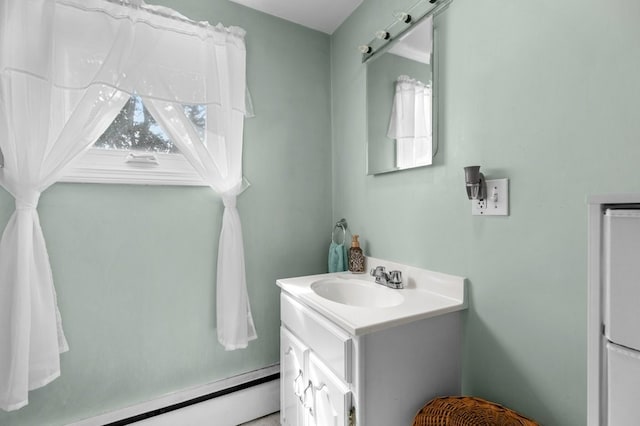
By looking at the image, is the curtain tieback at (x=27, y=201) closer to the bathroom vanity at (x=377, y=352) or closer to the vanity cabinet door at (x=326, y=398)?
the bathroom vanity at (x=377, y=352)

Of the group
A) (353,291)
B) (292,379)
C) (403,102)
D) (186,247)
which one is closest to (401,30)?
(403,102)

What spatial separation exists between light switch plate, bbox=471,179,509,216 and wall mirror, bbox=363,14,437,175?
11.0 inches

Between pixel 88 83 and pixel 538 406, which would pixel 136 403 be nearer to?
pixel 88 83

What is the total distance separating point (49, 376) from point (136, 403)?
0.41 m

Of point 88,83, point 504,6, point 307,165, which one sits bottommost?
point 307,165

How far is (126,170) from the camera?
141 centimetres

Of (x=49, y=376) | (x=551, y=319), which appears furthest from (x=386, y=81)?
(x=49, y=376)

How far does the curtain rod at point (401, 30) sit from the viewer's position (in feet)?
3.98

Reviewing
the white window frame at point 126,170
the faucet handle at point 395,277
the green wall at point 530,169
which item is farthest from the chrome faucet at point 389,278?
the white window frame at point 126,170

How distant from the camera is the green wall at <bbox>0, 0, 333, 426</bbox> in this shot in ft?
4.34

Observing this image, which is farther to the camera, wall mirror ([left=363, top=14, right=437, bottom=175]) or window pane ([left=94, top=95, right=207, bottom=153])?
window pane ([left=94, top=95, right=207, bottom=153])

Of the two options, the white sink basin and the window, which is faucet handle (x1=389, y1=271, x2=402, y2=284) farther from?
the window

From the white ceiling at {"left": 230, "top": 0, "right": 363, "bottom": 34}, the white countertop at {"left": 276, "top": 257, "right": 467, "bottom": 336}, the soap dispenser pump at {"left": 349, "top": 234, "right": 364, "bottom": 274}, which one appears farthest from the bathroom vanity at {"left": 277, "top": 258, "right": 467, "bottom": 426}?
the white ceiling at {"left": 230, "top": 0, "right": 363, "bottom": 34}

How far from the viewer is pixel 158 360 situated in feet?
4.88
